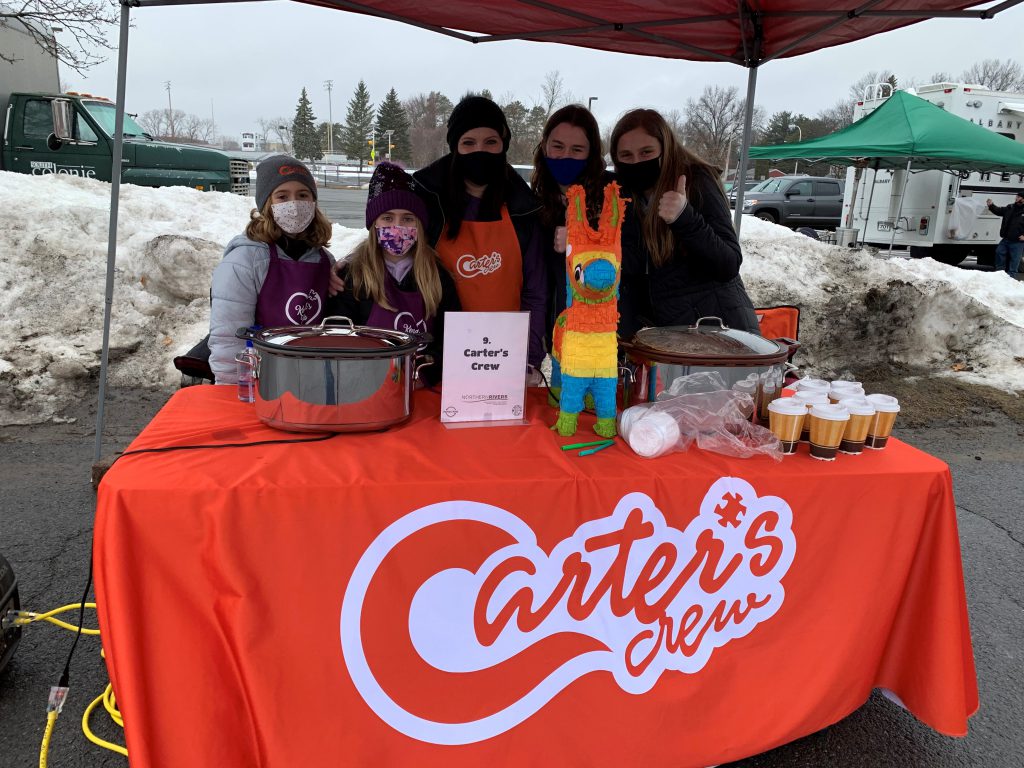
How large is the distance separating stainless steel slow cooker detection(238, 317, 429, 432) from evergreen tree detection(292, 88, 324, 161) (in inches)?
2578

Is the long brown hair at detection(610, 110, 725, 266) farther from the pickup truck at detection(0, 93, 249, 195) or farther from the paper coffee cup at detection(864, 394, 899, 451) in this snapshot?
the pickup truck at detection(0, 93, 249, 195)

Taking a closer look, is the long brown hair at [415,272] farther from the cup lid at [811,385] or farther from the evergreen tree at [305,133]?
the evergreen tree at [305,133]

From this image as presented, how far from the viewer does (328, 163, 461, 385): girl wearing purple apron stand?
217cm

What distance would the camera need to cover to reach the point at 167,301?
6273 mm

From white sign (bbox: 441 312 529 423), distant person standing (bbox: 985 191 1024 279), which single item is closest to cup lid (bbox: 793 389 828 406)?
white sign (bbox: 441 312 529 423)

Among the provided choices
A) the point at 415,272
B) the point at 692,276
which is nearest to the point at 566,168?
the point at 692,276

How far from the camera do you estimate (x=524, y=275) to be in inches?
102

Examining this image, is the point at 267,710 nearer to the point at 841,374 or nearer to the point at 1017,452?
the point at 1017,452

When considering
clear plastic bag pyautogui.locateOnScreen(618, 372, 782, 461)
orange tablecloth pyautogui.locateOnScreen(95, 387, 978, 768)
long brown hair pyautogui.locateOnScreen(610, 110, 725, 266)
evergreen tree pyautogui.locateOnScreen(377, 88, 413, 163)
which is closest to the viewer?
orange tablecloth pyautogui.locateOnScreen(95, 387, 978, 768)

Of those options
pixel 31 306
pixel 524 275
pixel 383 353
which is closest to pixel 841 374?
pixel 524 275

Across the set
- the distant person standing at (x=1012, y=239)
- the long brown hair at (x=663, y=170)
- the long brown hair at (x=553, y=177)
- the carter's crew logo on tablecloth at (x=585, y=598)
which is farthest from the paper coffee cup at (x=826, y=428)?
the distant person standing at (x=1012, y=239)

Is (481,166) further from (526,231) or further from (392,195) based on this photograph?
(392,195)

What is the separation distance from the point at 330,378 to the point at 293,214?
2.91 feet

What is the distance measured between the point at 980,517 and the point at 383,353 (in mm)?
3538
